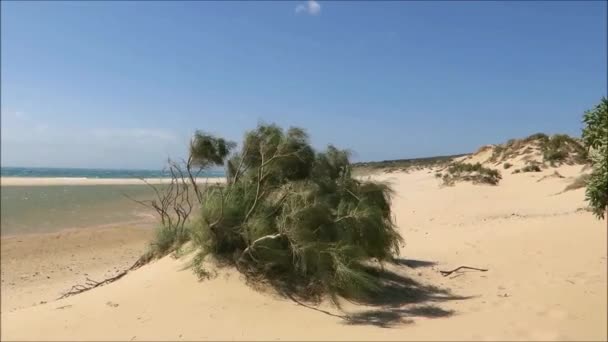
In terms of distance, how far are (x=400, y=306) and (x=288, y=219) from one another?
245 cm

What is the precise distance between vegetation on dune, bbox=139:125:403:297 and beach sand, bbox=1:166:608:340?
0.46 metres

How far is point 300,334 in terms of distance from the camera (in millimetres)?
6305

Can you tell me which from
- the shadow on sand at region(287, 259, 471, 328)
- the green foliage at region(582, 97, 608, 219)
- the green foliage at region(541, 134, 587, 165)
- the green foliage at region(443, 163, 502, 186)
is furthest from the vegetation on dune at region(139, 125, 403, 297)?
the green foliage at region(541, 134, 587, 165)

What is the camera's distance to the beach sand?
6121 mm

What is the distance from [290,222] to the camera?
7.88 metres

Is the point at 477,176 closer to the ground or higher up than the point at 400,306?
higher up

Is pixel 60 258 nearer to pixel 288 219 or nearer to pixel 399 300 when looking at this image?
pixel 288 219

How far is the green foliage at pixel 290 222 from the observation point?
7.80m

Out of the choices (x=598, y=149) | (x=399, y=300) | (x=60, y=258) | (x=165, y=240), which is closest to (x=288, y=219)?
(x=399, y=300)

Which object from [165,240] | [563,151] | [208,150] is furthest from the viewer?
[563,151]

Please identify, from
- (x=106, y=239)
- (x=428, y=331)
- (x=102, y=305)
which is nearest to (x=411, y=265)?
(x=428, y=331)

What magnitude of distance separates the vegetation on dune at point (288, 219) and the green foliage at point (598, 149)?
142 inches

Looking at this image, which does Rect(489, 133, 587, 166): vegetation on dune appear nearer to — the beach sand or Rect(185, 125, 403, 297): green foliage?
the beach sand

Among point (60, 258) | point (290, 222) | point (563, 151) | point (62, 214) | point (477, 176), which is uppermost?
point (563, 151)
